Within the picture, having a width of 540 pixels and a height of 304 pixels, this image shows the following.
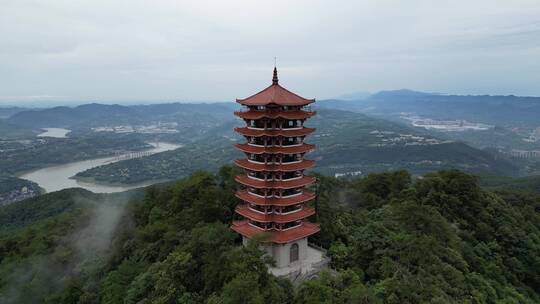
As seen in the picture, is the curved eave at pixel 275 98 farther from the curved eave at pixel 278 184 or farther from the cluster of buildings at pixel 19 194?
the cluster of buildings at pixel 19 194

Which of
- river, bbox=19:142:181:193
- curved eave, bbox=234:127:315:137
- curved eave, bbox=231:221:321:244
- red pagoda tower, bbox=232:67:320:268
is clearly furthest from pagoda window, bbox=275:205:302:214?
river, bbox=19:142:181:193

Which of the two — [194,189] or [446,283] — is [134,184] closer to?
[194,189]

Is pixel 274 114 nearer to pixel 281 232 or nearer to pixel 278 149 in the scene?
pixel 278 149

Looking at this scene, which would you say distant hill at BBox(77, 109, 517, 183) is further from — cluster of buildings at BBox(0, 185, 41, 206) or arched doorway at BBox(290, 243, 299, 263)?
arched doorway at BBox(290, 243, 299, 263)

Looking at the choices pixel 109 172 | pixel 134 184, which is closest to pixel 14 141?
pixel 109 172

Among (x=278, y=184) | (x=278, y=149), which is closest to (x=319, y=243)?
(x=278, y=184)

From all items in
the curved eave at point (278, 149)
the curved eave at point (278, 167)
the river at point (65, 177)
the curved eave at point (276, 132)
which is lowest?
the river at point (65, 177)

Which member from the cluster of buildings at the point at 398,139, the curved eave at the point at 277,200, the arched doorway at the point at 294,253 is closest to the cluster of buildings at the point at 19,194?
the curved eave at the point at 277,200
